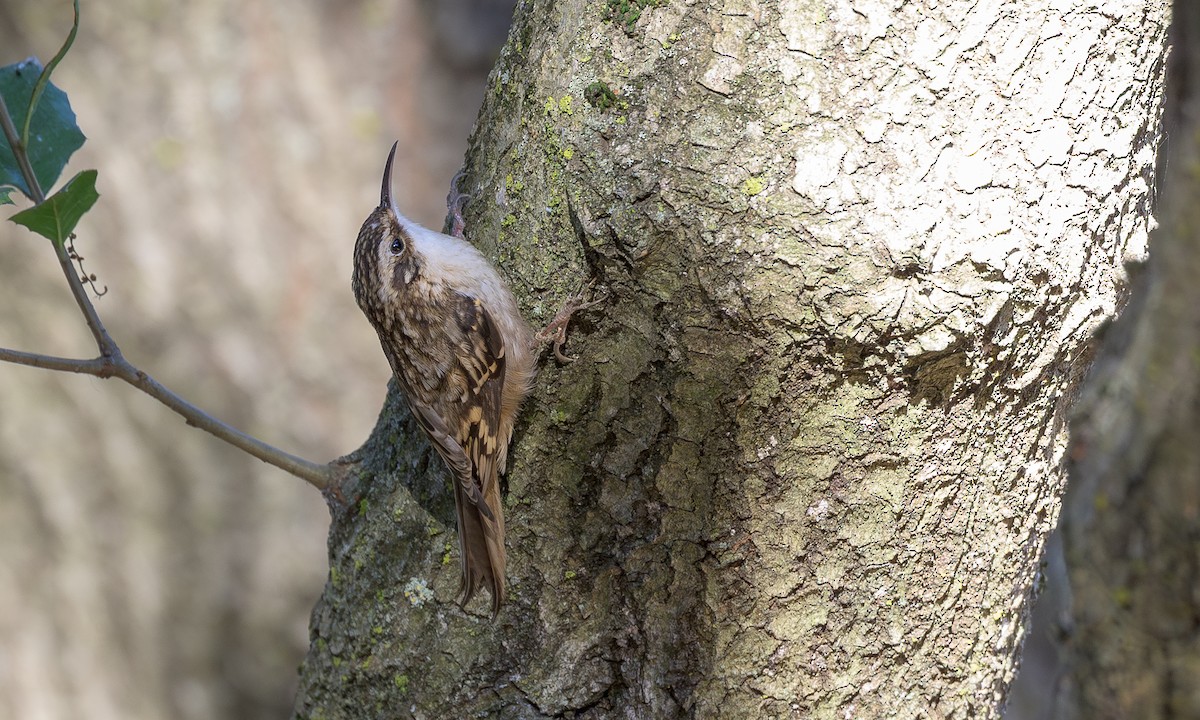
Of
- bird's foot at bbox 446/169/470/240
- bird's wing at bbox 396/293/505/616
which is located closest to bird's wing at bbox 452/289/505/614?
bird's wing at bbox 396/293/505/616

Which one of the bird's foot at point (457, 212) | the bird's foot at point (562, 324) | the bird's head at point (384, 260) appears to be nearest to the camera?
the bird's foot at point (562, 324)

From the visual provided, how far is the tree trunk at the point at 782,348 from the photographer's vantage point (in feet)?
4.71

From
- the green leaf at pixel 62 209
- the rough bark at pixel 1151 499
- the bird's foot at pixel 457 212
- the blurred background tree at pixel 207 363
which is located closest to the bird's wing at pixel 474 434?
the bird's foot at pixel 457 212

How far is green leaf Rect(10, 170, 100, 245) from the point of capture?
1.54 metres

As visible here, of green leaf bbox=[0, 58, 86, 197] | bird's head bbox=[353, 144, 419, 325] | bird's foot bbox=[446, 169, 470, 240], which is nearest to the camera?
green leaf bbox=[0, 58, 86, 197]

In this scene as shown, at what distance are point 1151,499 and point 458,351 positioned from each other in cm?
278

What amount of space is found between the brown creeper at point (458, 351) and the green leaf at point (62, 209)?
2.16 ft

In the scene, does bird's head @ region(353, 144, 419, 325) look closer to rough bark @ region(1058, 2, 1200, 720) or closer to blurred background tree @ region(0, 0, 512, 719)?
blurred background tree @ region(0, 0, 512, 719)

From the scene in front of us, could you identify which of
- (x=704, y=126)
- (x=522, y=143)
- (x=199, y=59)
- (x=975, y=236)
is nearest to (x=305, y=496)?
(x=199, y=59)

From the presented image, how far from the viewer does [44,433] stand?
136 inches

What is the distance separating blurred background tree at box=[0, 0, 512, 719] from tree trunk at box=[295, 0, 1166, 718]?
1.96 m

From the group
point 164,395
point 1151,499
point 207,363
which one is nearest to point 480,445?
point 164,395

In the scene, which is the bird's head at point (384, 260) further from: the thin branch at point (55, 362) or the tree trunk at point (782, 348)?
the thin branch at point (55, 362)

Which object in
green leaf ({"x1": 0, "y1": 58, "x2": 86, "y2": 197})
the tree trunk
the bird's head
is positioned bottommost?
the tree trunk
